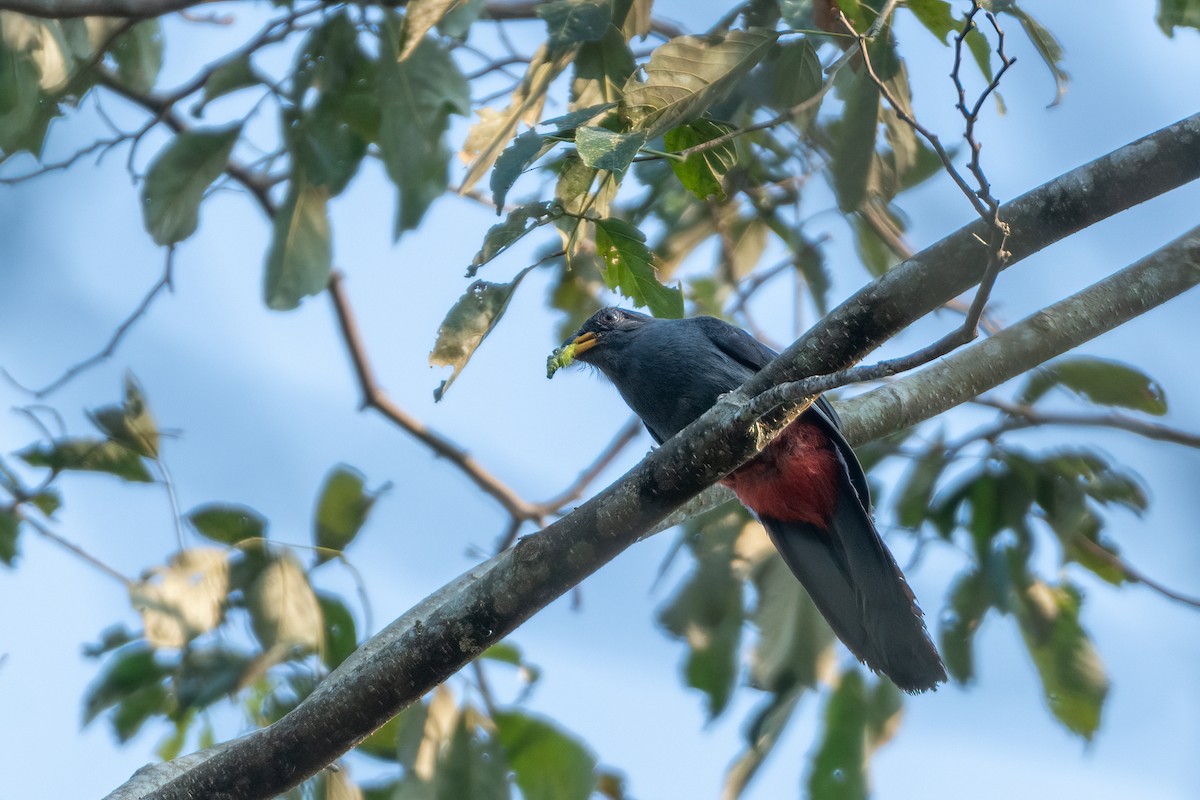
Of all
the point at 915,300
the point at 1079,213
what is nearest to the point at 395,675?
the point at 915,300

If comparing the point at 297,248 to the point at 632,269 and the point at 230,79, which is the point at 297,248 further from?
the point at 632,269

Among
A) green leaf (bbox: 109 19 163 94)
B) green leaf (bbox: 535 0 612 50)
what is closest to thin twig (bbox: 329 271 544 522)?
green leaf (bbox: 109 19 163 94)

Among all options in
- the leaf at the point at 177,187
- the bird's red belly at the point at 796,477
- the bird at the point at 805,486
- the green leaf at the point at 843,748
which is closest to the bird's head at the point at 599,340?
the bird at the point at 805,486

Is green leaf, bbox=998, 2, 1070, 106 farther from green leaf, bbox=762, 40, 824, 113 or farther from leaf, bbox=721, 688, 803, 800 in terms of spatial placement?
leaf, bbox=721, 688, 803, 800

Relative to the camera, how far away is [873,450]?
5.12m

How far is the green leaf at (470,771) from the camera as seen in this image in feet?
13.7

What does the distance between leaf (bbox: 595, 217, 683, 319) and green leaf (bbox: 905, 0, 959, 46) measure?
965 millimetres

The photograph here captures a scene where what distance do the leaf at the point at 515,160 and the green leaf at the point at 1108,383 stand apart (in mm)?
2327

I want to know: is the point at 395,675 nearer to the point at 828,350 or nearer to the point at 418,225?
the point at 828,350

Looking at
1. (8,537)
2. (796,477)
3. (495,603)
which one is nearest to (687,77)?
(495,603)

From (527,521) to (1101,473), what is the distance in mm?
2806

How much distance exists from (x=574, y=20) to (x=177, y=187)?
201 cm

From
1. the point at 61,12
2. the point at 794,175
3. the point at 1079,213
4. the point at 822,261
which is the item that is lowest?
the point at 1079,213

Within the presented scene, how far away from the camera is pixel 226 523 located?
Result: 417cm
